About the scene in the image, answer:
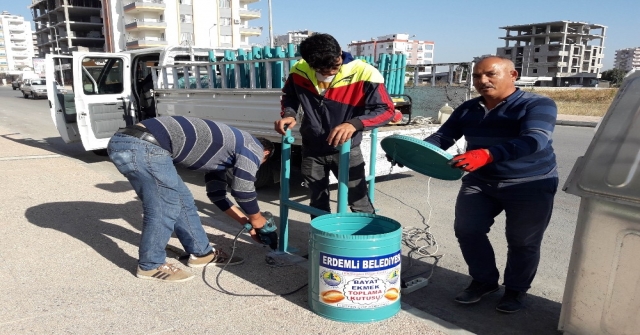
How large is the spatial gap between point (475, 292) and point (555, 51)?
108m

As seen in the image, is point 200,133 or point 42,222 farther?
point 42,222

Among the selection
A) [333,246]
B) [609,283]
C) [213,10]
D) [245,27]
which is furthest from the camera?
[245,27]

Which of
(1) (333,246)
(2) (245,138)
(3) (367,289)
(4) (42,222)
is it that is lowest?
(4) (42,222)

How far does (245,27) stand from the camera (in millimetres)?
72250

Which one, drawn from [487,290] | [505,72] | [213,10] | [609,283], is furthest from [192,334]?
[213,10]

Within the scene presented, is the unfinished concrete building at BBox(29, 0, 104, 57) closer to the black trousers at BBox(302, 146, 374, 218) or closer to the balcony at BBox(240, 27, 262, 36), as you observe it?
the balcony at BBox(240, 27, 262, 36)

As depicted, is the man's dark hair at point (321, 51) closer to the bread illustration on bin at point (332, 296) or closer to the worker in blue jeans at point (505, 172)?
the worker in blue jeans at point (505, 172)

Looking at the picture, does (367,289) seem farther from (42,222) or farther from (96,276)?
(42,222)

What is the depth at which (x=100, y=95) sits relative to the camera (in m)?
8.27

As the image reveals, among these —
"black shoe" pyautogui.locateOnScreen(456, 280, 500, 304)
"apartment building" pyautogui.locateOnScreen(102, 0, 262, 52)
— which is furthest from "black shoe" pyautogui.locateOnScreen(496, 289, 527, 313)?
"apartment building" pyautogui.locateOnScreen(102, 0, 262, 52)

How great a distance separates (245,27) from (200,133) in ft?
239

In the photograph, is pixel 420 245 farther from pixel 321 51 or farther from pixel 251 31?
pixel 251 31

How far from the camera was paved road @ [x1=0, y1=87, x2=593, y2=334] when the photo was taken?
299cm

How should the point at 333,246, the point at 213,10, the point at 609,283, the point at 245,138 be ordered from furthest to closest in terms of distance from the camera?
the point at 213,10
the point at 245,138
the point at 333,246
the point at 609,283
